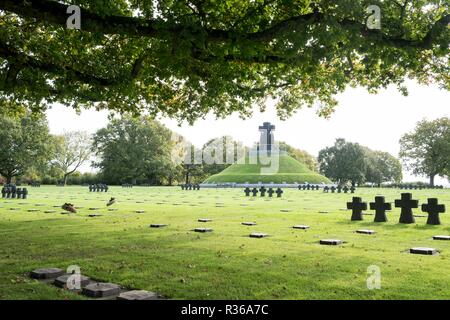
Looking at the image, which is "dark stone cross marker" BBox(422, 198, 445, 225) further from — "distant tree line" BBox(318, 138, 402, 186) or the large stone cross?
"distant tree line" BBox(318, 138, 402, 186)

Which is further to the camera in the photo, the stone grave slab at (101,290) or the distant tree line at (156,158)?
the distant tree line at (156,158)

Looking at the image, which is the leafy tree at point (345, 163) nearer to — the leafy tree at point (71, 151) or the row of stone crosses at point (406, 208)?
the leafy tree at point (71, 151)

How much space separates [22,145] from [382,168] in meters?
87.6

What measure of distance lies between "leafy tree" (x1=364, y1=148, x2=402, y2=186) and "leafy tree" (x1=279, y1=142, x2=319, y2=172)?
17949mm

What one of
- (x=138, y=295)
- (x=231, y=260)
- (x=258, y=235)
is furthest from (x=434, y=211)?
(x=138, y=295)

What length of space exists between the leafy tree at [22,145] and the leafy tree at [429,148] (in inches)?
2853

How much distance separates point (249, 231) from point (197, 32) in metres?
6.56

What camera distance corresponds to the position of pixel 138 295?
5535 mm

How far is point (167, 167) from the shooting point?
93.6m

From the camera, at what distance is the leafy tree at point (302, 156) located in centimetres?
12200

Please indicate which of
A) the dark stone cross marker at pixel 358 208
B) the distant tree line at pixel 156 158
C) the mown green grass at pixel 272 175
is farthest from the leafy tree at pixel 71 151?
the dark stone cross marker at pixel 358 208

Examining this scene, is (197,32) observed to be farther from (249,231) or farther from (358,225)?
(358,225)
